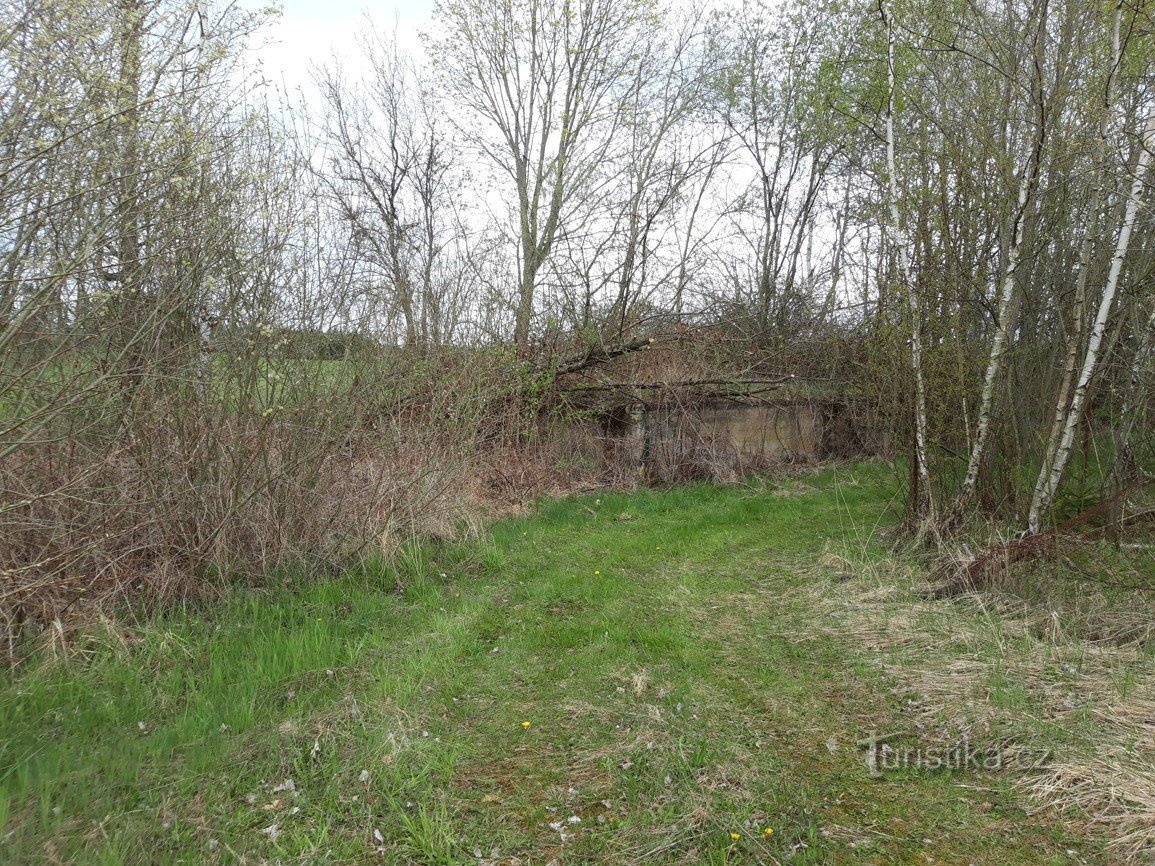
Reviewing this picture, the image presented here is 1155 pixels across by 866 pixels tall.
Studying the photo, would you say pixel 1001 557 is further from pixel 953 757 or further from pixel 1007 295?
pixel 953 757

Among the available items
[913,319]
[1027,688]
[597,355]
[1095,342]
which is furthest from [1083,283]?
[597,355]

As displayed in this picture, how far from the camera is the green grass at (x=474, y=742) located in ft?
8.71

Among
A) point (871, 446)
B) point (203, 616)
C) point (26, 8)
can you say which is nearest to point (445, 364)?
point (203, 616)

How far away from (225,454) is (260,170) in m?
2.19

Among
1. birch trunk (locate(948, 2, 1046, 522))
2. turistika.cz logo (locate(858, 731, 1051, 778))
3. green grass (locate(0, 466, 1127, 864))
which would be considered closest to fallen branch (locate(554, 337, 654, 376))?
birch trunk (locate(948, 2, 1046, 522))

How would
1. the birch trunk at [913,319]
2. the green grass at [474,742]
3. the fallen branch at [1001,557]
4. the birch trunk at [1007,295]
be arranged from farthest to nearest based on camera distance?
1. the birch trunk at [913,319]
2. the birch trunk at [1007,295]
3. the fallen branch at [1001,557]
4. the green grass at [474,742]

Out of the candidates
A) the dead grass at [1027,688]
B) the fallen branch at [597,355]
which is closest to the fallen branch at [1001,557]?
the dead grass at [1027,688]

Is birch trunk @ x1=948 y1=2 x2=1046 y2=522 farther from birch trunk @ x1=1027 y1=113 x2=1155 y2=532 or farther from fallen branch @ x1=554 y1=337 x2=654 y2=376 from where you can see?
fallen branch @ x1=554 y1=337 x2=654 y2=376

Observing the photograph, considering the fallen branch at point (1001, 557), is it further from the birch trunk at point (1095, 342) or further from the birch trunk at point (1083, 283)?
the birch trunk at point (1083, 283)

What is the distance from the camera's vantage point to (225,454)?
5.17 metres

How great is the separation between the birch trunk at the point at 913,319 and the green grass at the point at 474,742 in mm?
2259

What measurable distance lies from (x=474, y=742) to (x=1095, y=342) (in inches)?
199

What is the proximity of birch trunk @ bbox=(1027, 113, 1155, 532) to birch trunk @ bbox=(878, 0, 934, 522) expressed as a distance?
45.6 inches

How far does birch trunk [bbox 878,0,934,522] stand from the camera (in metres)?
6.55
